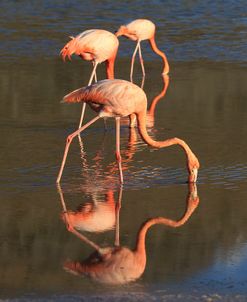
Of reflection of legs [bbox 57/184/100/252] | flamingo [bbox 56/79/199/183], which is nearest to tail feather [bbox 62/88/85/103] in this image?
flamingo [bbox 56/79/199/183]

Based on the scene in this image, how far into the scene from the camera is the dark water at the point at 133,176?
20.3 ft

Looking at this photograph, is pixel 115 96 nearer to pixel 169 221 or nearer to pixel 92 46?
pixel 169 221

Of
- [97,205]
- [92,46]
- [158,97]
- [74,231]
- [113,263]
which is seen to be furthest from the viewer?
[158,97]

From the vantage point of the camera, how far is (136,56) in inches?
663

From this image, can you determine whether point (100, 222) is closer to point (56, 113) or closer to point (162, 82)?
point (56, 113)

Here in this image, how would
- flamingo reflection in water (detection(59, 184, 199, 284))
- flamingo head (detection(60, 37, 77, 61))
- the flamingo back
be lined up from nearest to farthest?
1. flamingo reflection in water (detection(59, 184, 199, 284))
2. the flamingo back
3. flamingo head (detection(60, 37, 77, 61))

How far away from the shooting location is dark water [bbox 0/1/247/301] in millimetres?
6188

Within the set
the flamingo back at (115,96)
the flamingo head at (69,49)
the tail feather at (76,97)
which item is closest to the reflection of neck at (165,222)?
the flamingo back at (115,96)

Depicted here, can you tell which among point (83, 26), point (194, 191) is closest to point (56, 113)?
point (194, 191)

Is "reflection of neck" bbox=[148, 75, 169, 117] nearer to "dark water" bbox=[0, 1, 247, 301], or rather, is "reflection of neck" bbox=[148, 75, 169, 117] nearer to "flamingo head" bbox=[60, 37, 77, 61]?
"dark water" bbox=[0, 1, 247, 301]

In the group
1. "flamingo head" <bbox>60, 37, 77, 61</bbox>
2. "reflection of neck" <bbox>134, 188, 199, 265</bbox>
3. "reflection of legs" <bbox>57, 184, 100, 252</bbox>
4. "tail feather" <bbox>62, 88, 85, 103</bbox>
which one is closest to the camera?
"reflection of neck" <bbox>134, 188, 199, 265</bbox>

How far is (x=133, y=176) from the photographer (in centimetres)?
894

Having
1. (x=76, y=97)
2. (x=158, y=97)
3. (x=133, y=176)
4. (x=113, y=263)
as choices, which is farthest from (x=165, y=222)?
(x=158, y=97)

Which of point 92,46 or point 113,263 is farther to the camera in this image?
point 92,46
